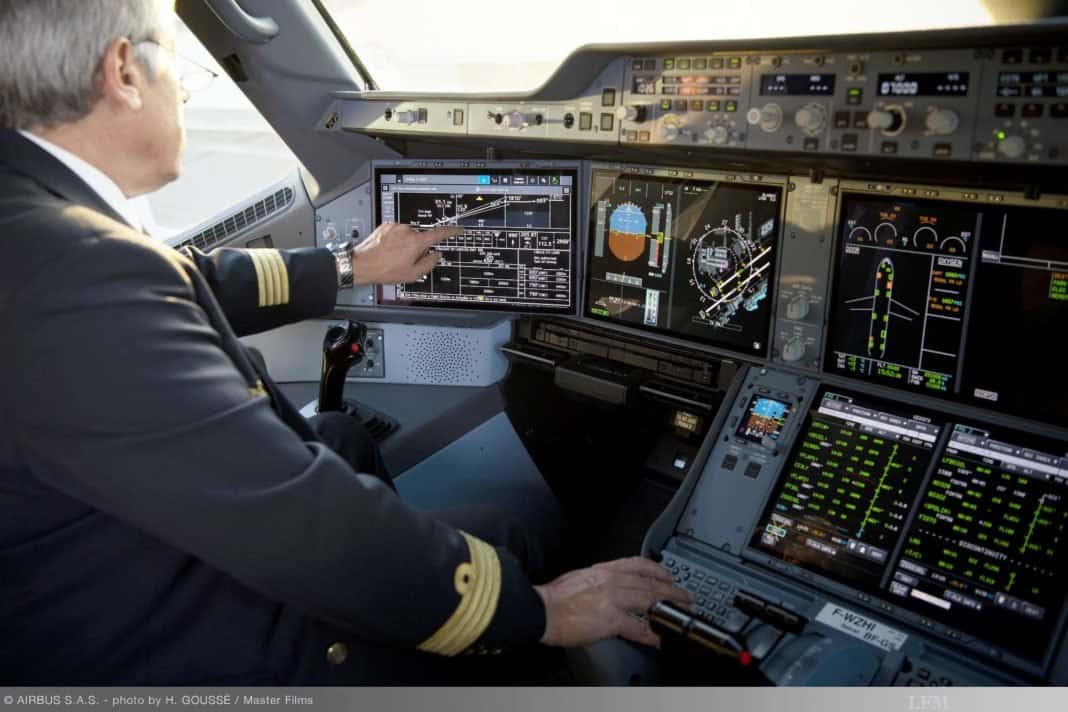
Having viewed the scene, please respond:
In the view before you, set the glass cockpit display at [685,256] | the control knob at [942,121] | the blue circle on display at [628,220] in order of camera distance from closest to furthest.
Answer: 1. the control knob at [942,121]
2. the glass cockpit display at [685,256]
3. the blue circle on display at [628,220]

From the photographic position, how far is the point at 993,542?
1808mm

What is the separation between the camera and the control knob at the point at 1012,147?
1613 millimetres

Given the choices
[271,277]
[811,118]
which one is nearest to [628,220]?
[811,118]

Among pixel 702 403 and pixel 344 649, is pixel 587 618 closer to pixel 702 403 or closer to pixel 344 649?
pixel 344 649

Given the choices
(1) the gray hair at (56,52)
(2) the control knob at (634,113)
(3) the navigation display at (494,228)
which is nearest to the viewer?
(1) the gray hair at (56,52)

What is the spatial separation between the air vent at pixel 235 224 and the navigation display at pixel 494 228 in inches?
16.5

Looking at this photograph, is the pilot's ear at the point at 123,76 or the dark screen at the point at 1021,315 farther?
the dark screen at the point at 1021,315

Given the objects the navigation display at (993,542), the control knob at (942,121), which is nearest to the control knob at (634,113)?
the control knob at (942,121)

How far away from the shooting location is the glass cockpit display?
2.26 metres

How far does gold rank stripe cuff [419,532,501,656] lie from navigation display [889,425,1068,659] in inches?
37.7

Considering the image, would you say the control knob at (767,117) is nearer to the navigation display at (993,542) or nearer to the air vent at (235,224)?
the navigation display at (993,542)

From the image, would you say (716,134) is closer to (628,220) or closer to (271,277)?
(628,220)

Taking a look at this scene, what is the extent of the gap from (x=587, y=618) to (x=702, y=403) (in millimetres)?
980

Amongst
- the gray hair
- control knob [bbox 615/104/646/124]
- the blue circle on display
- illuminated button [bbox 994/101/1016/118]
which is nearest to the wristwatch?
the blue circle on display
